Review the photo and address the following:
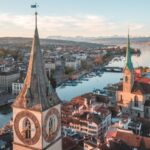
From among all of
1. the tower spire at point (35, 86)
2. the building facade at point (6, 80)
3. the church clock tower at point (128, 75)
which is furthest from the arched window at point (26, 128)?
the building facade at point (6, 80)

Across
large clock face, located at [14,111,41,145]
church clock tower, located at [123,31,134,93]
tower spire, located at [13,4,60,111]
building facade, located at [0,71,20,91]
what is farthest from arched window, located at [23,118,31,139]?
building facade, located at [0,71,20,91]

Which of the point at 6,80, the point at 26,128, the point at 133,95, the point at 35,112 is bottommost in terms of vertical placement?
the point at 6,80

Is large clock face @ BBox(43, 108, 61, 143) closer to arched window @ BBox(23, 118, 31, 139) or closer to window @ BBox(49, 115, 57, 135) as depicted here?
window @ BBox(49, 115, 57, 135)

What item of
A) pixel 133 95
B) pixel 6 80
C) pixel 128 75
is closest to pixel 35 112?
pixel 128 75

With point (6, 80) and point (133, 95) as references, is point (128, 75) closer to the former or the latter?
point (133, 95)

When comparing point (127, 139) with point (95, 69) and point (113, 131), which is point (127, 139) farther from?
point (95, 69)

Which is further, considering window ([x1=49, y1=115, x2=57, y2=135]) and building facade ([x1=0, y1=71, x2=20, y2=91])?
building facade ([x1=0, y1=71, x2=20, y2=91])
